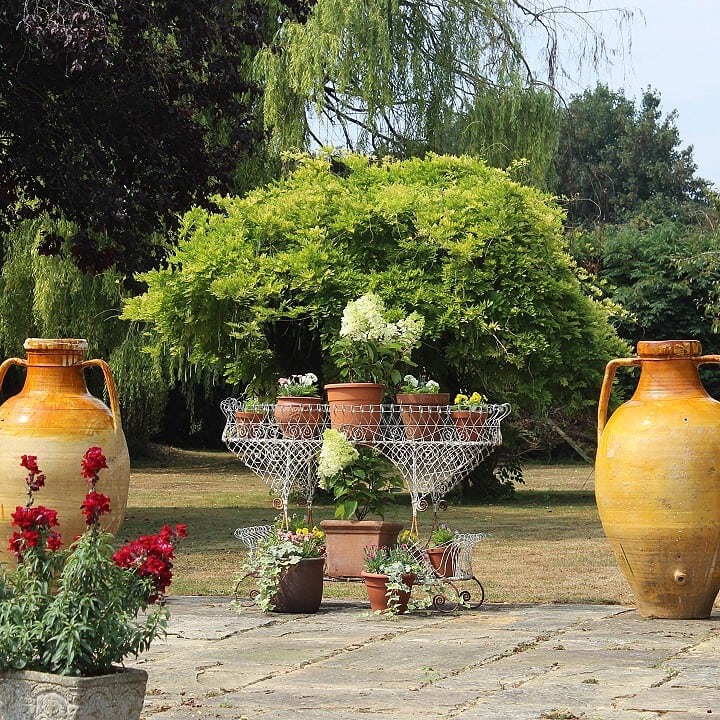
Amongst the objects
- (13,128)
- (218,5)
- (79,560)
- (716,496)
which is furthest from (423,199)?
(79,560)

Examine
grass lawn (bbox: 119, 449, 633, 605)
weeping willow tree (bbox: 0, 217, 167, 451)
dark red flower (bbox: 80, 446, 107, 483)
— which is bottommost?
grass lawn (bbox: 119, 449, 633, 605)

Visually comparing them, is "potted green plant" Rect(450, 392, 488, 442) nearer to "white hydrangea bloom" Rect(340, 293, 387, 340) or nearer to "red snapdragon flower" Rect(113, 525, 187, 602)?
"white hydrangea bloom" Rect(340, 293, 387, 340)

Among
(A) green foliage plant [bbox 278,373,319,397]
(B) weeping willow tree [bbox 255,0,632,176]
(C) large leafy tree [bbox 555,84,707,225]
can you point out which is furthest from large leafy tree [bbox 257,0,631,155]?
(C) large leafy tree [bbox 555,84,707,225]

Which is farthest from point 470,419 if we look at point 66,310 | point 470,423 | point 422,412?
point 66,310

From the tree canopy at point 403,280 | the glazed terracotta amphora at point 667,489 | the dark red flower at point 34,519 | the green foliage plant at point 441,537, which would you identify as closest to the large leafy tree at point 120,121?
the tree canopy at point 403,280

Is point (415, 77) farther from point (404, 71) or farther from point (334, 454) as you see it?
point (334, 454)

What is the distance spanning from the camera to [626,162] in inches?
1813

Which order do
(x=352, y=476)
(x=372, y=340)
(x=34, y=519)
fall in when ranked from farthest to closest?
(x=372, y=340), (x=352, y=476), (x=34, y=519)

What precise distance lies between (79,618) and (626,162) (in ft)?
145

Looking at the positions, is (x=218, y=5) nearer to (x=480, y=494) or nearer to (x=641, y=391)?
(x=641, y=391)

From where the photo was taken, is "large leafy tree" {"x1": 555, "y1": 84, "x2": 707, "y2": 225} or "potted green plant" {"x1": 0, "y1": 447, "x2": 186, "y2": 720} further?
"large leafy tree" {"x1": 555, "y1": 84, "x2": 707, "y2": 225}

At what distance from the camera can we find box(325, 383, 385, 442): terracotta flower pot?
7.64 meters

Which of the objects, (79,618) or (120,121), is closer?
(79,618)

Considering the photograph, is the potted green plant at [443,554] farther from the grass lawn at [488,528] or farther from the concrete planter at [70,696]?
the concrete planter at [70,696]
